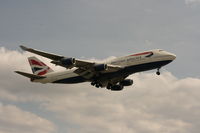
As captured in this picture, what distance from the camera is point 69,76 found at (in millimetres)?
65312

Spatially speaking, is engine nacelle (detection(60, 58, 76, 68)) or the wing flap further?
engine nacelle (detection(60, 58, 76, 68))

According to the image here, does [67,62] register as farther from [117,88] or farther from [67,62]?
[117,88]

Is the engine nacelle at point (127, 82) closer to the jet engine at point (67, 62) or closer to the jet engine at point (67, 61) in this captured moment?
the jet engine at point (67, 62)

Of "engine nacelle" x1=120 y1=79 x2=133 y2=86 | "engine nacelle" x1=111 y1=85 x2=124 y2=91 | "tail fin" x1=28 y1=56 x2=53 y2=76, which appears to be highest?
"tail fin" x1=28 y1=56 x2=53 y2=76

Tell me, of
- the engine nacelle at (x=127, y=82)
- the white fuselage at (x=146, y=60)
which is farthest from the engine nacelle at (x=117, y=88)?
the white fuselage at (x=146, y=60)

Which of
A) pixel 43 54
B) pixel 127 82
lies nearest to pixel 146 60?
pixel 127 82

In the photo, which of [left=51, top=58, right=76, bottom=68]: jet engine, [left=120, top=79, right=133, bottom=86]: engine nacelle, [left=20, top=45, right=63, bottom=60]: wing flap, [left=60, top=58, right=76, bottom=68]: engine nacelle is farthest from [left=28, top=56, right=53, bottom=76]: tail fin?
[left=60, top=58, right=76, bottom=68]: engine nacelle

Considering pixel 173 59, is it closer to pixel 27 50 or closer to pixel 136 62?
pixel 136 62

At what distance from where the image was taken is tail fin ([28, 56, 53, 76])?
2862 inches

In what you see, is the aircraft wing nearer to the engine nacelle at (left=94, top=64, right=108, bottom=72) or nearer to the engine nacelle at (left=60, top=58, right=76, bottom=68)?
the engine nacelle at (left=60, top=58, right=76, bottom=68)

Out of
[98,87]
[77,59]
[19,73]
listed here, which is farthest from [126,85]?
[19,73]

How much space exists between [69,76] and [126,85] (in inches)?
476

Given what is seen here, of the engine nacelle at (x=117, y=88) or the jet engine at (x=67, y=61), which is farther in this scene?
the engine nacelle at (x=117, y=88)

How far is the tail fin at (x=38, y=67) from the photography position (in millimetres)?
72688
